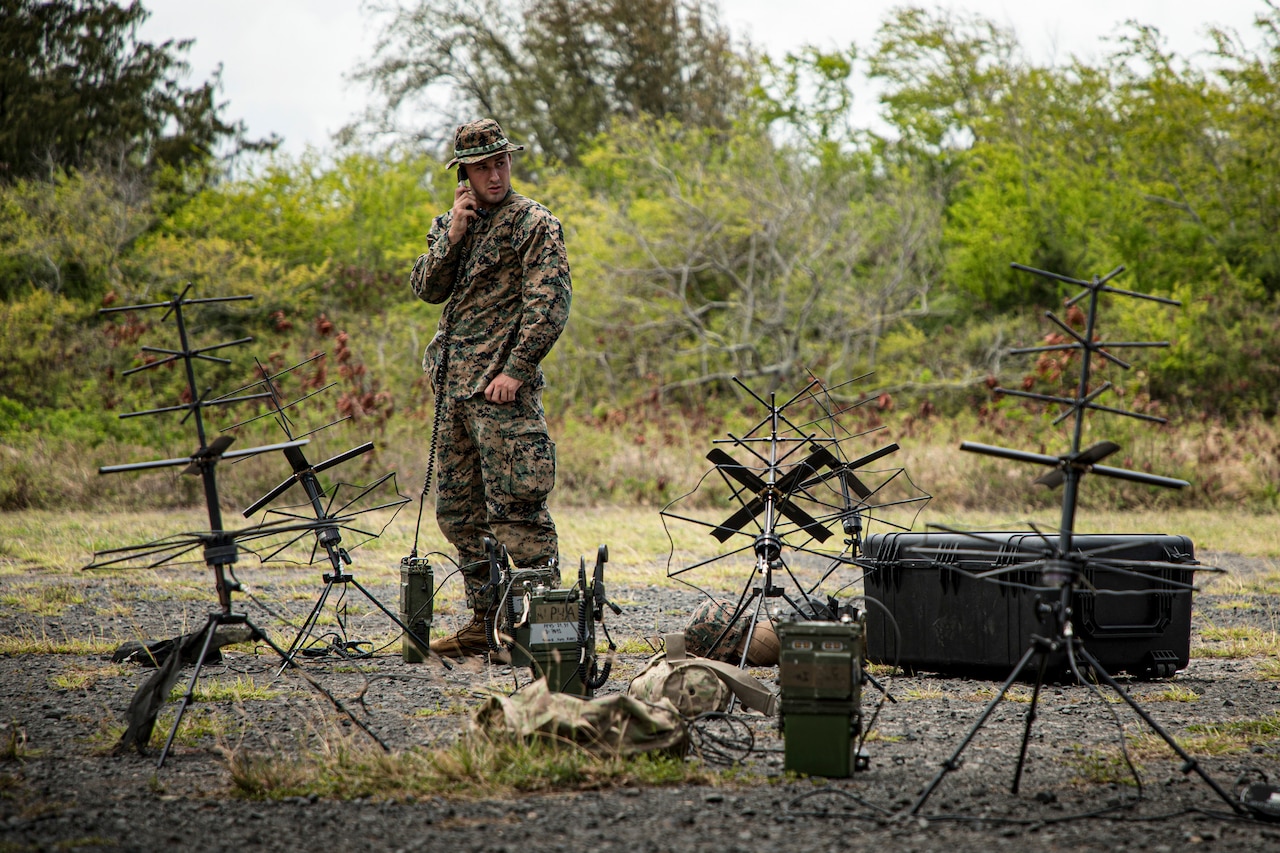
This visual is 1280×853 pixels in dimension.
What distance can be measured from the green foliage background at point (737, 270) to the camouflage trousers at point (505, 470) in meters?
7.35

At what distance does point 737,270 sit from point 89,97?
48.4 feet

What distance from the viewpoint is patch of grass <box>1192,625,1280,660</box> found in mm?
6168

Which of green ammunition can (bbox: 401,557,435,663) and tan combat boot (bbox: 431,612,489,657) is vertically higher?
green ammunition can (bbox: 401,557,435,663)

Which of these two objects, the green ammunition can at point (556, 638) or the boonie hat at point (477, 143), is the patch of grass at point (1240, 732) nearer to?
the green ammunition can at point (556, 638)

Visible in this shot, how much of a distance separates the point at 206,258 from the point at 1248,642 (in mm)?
18253

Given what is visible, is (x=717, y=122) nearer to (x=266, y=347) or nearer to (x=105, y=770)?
(x=266, y=347)

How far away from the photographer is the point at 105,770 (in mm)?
3785

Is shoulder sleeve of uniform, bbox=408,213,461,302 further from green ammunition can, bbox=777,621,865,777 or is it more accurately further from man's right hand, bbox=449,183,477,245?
green ammunition can, bbox=777,621,865,777

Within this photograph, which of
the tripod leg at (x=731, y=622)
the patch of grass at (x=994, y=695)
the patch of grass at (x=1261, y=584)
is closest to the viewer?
the tripod leg at (x=731, y=622)

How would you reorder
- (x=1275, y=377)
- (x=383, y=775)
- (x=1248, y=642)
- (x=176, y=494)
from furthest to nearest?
(x=1275, y=377) → (x=176, y=494) → (x=1248, y=642) → (x=383, y=775)

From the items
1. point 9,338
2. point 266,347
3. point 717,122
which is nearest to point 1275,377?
point 717,122

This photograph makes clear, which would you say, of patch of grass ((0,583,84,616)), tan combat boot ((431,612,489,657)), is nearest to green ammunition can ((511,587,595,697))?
tan combat boot ((431,612,489,657))

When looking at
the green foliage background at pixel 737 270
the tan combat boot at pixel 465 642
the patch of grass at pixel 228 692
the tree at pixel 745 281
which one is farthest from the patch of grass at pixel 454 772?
the tree at pixel 745 281

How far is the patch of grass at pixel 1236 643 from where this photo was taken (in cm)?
617
